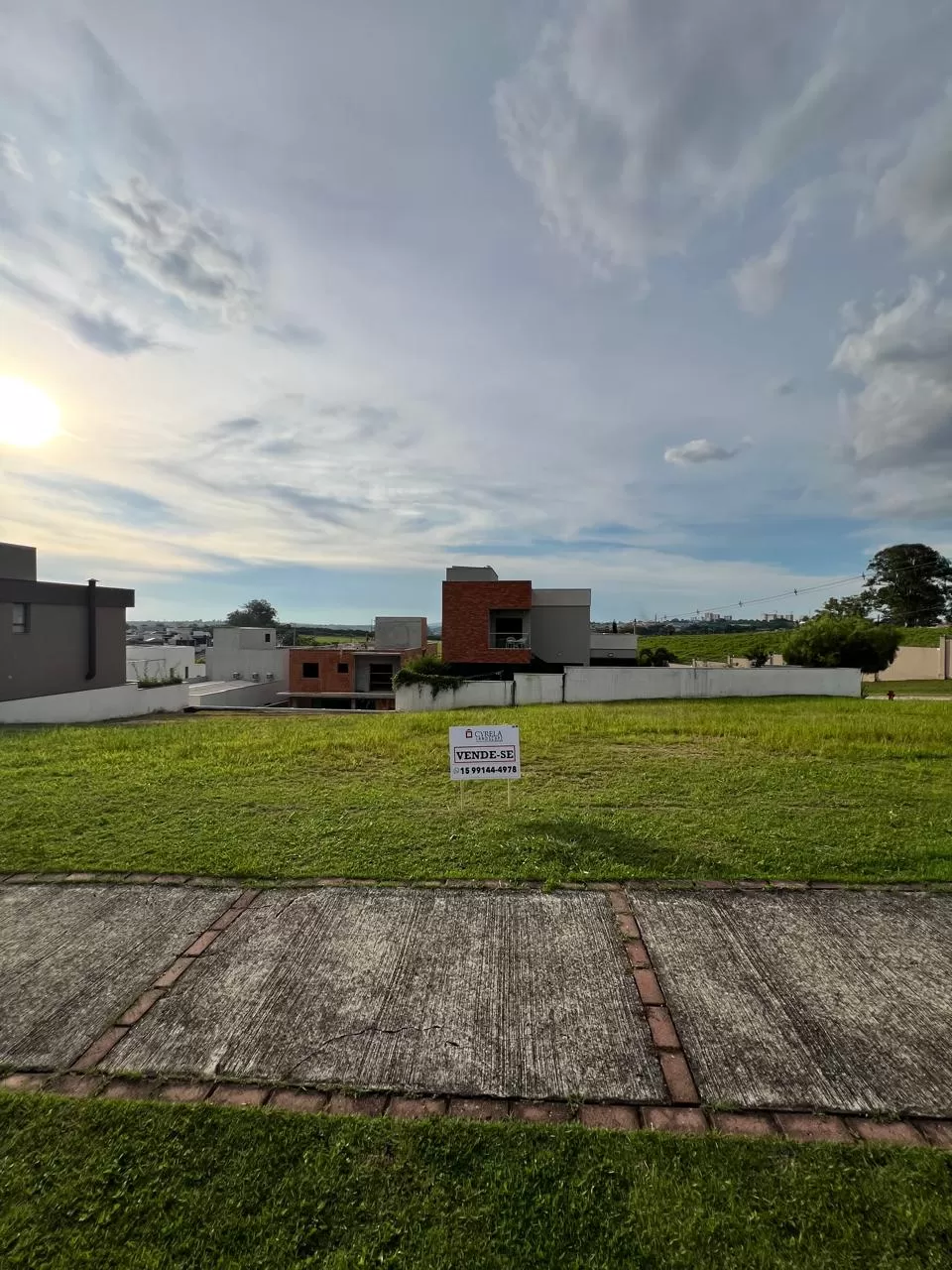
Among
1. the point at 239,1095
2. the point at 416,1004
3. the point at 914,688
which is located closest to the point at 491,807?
the point at 416,1004

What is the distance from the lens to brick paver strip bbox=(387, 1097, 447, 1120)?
2512 mm

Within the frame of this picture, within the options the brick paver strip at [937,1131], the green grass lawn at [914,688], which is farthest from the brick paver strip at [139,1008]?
the green grass lawn at [914,688]

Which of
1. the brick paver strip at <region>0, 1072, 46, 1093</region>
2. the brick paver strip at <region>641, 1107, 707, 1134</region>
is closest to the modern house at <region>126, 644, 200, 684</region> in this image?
the brick paver strip at <region>0, 1072, 46, 1093</region>

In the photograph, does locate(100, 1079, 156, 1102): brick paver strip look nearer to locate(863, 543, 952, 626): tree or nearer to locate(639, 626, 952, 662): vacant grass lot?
locate(639, 626, 952, 662): vacant grass lot

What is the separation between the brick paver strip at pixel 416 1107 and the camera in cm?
251

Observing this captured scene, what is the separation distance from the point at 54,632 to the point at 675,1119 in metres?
25.8

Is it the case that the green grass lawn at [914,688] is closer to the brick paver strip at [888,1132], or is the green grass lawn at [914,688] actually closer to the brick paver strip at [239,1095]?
the brick paver strip at [888,1132]

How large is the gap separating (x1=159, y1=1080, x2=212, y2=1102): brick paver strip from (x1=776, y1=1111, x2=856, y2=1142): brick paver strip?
100 inches

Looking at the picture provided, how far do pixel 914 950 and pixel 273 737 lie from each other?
10.6 metres

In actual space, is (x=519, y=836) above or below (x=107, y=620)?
below

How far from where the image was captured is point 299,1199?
214 cm

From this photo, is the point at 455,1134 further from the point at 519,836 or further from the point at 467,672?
the point at 467,672

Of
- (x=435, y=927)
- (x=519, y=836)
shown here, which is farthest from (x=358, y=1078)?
(x=519, y=836)

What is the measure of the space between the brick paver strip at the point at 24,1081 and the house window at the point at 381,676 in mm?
33001
